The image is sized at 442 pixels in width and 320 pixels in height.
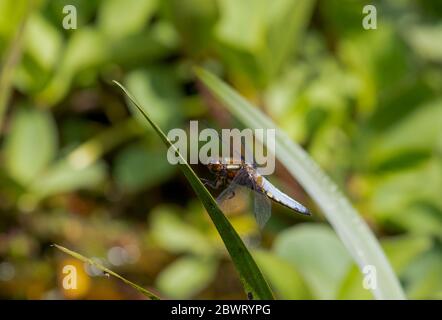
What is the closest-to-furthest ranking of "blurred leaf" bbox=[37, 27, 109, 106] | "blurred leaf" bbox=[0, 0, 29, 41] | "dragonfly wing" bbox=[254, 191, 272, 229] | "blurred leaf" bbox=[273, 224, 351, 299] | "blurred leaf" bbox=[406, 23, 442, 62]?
"dragonfly wing" bbox=[254, 191, 272, 229] → "blurred leaf" bbox=[273, 224, 351, 299] → "blurred leaf" bbox=[0, 0, 29, 41] → "blurred leaf" bbox=[37, 27, 109, 106] → "blurred leaf" bbox=[406, 23, 442, 62]

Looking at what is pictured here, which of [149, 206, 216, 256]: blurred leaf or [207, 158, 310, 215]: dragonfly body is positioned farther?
[149, 206, 216, 256]: blurred leaf

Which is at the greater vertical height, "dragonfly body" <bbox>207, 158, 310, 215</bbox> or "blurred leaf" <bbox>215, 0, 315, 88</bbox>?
"blurred leaf" <bbox>215, 0, 315, 88</bbox>

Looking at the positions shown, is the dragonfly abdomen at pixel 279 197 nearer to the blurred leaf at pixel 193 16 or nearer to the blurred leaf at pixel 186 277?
the blurred leaf at pixel 186 277

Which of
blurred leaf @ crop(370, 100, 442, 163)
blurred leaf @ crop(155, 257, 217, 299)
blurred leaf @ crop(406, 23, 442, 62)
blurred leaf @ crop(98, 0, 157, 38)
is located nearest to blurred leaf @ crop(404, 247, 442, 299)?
blurred leaf @ crop(370, 100, 442, 163)

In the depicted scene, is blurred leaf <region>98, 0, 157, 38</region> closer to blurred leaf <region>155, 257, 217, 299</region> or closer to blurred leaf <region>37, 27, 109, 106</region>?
blurred leaf <region>37, 27, 109, 106</region>

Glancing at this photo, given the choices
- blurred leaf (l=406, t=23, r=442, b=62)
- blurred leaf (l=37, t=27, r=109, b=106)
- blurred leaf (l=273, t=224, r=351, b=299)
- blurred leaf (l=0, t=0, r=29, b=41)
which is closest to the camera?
blurred leaf (l=273, t=224, r=351, b=299)

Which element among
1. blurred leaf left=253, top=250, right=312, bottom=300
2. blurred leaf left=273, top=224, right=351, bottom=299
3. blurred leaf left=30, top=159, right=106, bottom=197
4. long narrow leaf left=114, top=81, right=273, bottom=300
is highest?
blurred leaf left=30, top=159, right=106, bottom=197
